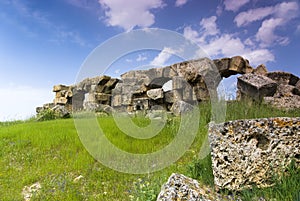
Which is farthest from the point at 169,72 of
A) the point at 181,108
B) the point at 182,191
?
the point at 182,191

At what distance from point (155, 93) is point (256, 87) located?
4302 mm

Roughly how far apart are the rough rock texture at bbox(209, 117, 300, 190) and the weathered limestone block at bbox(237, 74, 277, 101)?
649 cm

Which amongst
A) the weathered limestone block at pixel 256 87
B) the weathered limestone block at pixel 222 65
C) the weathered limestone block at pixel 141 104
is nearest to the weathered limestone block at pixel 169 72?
the weathered limestone block at pixel 141 104

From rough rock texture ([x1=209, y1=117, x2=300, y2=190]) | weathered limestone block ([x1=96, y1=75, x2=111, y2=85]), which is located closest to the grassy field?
rough rock texture ([x1=209, y1=117, x2=300, y2=190])

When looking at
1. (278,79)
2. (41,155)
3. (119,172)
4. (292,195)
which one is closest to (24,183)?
(41,155)

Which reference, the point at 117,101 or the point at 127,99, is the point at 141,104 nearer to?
the point at 127,99

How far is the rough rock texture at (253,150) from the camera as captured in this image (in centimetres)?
354

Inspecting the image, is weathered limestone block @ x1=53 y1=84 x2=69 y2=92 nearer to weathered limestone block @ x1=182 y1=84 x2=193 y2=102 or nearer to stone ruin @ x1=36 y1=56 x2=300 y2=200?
stone ruin @ x1=36 y1=56 x2=300 y2=200

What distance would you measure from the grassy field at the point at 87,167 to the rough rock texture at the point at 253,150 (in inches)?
6.7

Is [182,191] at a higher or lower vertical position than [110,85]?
lower

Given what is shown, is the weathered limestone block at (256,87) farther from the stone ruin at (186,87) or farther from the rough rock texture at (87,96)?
the rough rock texture at (87,96)

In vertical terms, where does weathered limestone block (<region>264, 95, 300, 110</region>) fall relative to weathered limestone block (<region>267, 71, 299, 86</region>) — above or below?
below

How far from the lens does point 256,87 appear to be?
9.87m

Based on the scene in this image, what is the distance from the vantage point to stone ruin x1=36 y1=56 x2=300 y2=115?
1014 cm
